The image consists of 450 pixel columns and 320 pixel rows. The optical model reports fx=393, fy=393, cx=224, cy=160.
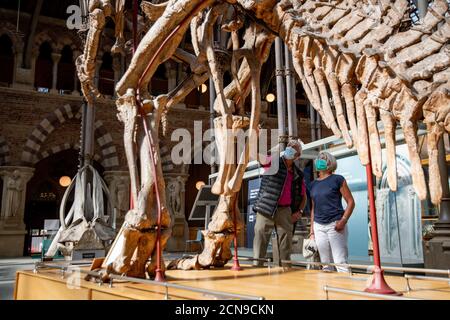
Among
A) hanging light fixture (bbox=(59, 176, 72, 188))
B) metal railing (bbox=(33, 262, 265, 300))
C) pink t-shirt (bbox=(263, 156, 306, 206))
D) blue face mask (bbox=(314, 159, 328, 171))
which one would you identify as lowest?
metal railing (bbox=(33, 262, 265, 300))

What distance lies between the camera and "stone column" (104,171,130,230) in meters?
13.1

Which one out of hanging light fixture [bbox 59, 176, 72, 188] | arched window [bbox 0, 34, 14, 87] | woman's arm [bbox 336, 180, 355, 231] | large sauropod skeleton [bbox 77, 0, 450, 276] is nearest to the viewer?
large sauropod skeleton [bbox 77, 0, 450, 276]

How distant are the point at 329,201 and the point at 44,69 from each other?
13.8m

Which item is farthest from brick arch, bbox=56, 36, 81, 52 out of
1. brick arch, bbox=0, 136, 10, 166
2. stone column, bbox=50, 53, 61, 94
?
brick arch, bbox=0, 136, 10, 166

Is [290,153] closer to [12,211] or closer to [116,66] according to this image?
[12,211]

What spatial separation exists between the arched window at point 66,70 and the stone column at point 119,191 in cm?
388

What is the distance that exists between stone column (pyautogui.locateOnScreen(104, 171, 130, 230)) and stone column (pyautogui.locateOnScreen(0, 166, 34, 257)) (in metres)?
2.54

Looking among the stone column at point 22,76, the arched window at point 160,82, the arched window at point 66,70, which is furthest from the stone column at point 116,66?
the stone column at point 22,76

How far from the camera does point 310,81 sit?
6.43ft

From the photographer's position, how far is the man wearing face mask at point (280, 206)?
3557 mm

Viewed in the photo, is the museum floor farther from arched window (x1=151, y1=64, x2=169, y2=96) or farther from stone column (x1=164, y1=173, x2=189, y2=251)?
arched window (x1=151, y1=64, x2=169, y2=96)

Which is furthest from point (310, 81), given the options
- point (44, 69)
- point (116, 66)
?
point (44, 69)

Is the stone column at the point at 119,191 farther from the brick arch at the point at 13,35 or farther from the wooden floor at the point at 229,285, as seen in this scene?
the wooden floor at the point at 229,285
